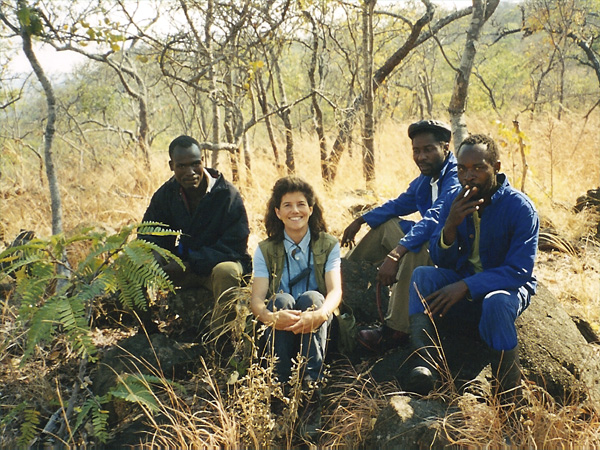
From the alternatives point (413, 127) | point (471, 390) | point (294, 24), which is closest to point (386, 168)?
point (294, 24)

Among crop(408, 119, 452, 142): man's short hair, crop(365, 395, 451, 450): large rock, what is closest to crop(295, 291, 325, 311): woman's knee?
crop(365, 395, 451, 450): large rock

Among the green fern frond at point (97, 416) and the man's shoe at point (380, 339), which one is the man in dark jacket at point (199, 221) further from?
the green fern frond at point (97, 416)

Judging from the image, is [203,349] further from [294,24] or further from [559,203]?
[294,24]

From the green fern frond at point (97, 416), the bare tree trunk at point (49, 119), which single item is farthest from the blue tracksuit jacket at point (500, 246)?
the bare tree trunk at point (49, 119)

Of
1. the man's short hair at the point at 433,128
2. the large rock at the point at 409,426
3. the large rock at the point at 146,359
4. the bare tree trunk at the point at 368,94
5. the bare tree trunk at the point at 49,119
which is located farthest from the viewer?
the bare tree trunk at the point at 368,94

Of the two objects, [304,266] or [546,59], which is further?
[546,59]

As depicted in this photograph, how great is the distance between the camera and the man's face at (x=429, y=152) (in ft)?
12.4

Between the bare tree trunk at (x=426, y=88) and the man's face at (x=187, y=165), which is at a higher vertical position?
the bare tree trunk at (x=426, y=88)

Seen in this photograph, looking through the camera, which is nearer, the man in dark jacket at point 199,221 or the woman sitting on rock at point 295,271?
the woman sitting on rock at point 295,271

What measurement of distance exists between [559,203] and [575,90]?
48.6 ft

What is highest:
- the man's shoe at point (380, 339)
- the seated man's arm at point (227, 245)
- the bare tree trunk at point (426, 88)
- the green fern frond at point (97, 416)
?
the bare tree trunk at point (426, 88)

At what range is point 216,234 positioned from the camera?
160 inches

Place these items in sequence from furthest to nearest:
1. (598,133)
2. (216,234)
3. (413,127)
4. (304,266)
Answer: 1. (598,133)
2. (216,234)
3. (413,127)
4. (304,266)

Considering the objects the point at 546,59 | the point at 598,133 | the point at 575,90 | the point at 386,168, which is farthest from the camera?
the point at 575,90
